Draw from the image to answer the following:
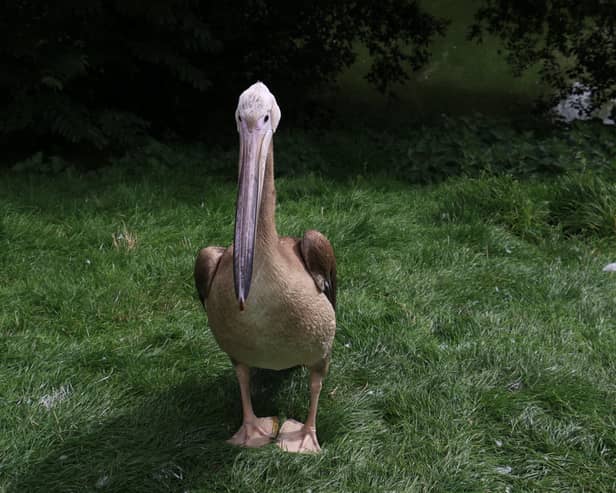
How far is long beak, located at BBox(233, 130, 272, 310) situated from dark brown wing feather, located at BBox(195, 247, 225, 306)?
517 millimetres

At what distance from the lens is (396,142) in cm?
672

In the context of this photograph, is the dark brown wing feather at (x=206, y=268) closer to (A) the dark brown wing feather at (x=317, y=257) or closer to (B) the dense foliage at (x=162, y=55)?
(A) the dark brown wing feather at (x=317, y=257)

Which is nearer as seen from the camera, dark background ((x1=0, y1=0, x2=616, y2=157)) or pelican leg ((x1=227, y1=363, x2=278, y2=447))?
pelican leg ((x1=227, y1=363, x2=278, y2=447))

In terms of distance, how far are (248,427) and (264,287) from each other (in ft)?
2.45

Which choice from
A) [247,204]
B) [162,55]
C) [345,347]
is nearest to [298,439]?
[345,347]

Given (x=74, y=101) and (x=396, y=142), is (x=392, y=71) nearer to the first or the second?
(x=396, y=142)

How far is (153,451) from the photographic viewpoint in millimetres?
2584

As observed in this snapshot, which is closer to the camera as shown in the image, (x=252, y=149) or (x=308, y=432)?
(x=252, y=149)

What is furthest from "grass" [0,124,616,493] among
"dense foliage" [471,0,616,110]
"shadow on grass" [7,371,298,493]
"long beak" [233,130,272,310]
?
"dense foliage" [471,0,616,110]

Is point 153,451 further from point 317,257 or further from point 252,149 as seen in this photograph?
point 252,149

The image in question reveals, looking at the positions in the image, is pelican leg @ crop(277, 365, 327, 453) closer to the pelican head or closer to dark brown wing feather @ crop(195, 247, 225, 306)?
dark brown wing feather @ crop(195, 247, 225, 306)

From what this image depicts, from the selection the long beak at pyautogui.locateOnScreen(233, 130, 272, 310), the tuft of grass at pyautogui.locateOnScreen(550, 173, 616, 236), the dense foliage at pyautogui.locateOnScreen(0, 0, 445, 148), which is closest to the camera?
the long beak at pyautogui.locateOnScreen(233, 130, 272, 310)

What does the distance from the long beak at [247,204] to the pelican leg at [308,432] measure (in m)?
0.70

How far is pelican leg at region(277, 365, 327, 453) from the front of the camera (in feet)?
8.69
